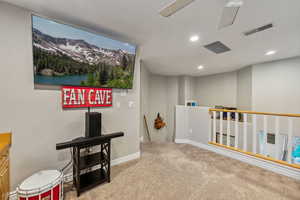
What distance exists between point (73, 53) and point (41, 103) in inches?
32.1

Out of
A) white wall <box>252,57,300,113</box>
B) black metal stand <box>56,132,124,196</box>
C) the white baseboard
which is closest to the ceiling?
white wall <box>252,57,300,113</box>

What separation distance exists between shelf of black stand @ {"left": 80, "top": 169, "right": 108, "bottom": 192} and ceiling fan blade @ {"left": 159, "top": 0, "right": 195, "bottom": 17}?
2.47m

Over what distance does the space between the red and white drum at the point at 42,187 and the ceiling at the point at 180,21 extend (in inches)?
79.6

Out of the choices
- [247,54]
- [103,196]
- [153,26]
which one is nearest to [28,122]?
[103,196]

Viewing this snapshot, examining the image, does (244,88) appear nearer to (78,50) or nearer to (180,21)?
(180,21)

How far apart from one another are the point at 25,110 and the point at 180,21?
2.38 meters

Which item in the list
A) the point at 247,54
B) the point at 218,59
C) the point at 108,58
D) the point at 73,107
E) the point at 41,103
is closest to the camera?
the point at 41,103

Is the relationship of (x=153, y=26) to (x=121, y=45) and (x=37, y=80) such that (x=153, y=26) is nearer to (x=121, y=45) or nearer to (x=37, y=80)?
(x=121, y=45)

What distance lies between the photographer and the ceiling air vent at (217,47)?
7.85 ft

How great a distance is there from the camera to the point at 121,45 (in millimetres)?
2084

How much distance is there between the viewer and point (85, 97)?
1886 millimetres

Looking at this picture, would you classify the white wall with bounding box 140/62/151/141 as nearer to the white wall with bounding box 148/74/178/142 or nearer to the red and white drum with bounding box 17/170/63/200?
the white wall with bounding box 148/74/178/142

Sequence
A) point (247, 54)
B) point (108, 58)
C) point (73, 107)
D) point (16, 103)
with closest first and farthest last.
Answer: point (16, 103) → point (73, 107) → point (108, 58) → point (247, 54)

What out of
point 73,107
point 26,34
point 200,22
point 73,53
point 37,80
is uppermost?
point 200,22
